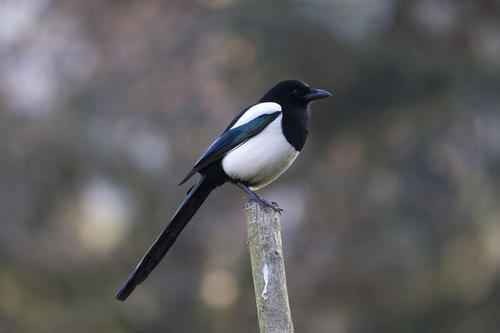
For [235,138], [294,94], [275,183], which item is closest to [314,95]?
[294,94]

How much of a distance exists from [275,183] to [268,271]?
3.66m

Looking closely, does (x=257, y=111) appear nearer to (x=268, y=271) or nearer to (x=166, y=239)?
(x=166, y=239)

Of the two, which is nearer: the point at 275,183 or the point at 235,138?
the point at 235,138

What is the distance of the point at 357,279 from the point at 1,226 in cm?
273

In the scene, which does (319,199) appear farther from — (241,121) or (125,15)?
(241,121)

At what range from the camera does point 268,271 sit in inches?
86.4

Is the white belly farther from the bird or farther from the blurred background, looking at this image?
the blurred background

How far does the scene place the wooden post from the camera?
6.91 feet

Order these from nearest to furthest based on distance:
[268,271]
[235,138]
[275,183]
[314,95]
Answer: [268,271] < [235,138] < [314,95] < [275,183]

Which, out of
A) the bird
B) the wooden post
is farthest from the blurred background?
the wooden post

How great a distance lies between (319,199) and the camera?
570 centimetres

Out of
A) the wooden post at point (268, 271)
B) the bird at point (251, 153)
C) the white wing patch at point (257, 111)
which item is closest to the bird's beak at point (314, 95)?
the bird at point (251, 153)

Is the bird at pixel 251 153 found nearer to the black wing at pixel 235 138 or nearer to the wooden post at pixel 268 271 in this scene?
the black wing at pixel 235 138

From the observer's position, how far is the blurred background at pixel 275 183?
210 inches
